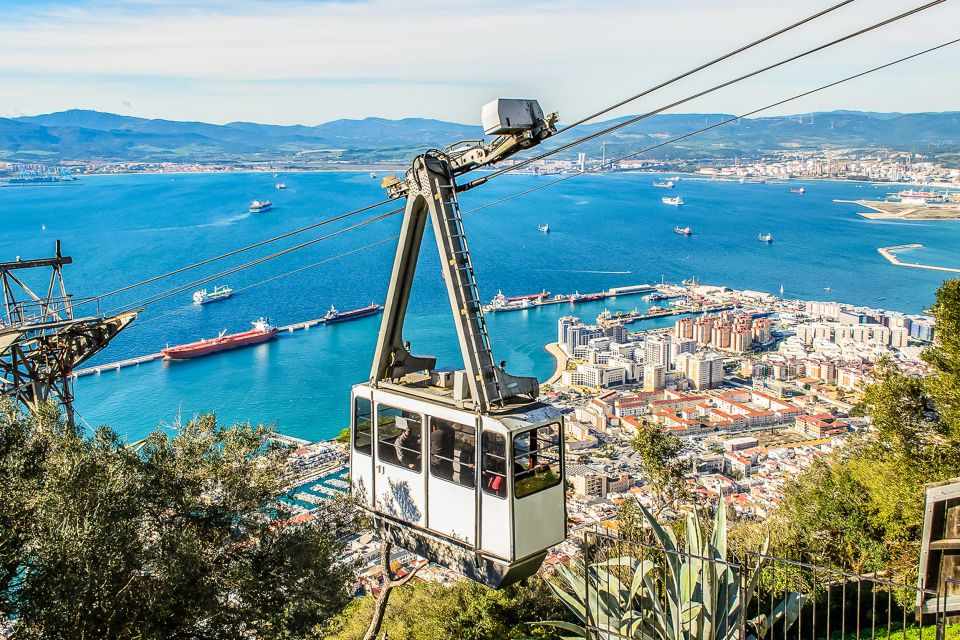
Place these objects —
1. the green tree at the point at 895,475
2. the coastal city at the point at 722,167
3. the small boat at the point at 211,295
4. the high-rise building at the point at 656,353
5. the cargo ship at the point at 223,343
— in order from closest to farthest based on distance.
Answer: the green tree at the point at 895,475, the cargo ship at the point at 223,343, the high-rise building at the point at 656,353, the small boat at the point at 211,295, the coastal city at the point at 722,167

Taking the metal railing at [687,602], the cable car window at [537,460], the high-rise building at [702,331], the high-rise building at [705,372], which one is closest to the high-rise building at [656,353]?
the high-rise building at [705,372]

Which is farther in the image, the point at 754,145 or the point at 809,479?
the point at 754,145

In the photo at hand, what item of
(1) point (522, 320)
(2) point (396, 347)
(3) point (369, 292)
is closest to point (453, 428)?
(2) point (396, 347)

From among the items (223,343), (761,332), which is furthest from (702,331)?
(223,343)

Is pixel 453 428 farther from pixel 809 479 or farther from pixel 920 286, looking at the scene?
pixel 920 286

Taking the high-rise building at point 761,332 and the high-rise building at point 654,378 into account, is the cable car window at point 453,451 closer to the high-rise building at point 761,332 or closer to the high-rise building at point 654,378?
the high-rise building at point 654,378

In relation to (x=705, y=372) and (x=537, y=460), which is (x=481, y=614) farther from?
(x=705, y=372)

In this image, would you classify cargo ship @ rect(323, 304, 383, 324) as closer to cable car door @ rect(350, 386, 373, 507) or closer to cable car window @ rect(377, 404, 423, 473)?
cable car door @ rect(350, 386, 373, 507)

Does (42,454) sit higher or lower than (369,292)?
higher
